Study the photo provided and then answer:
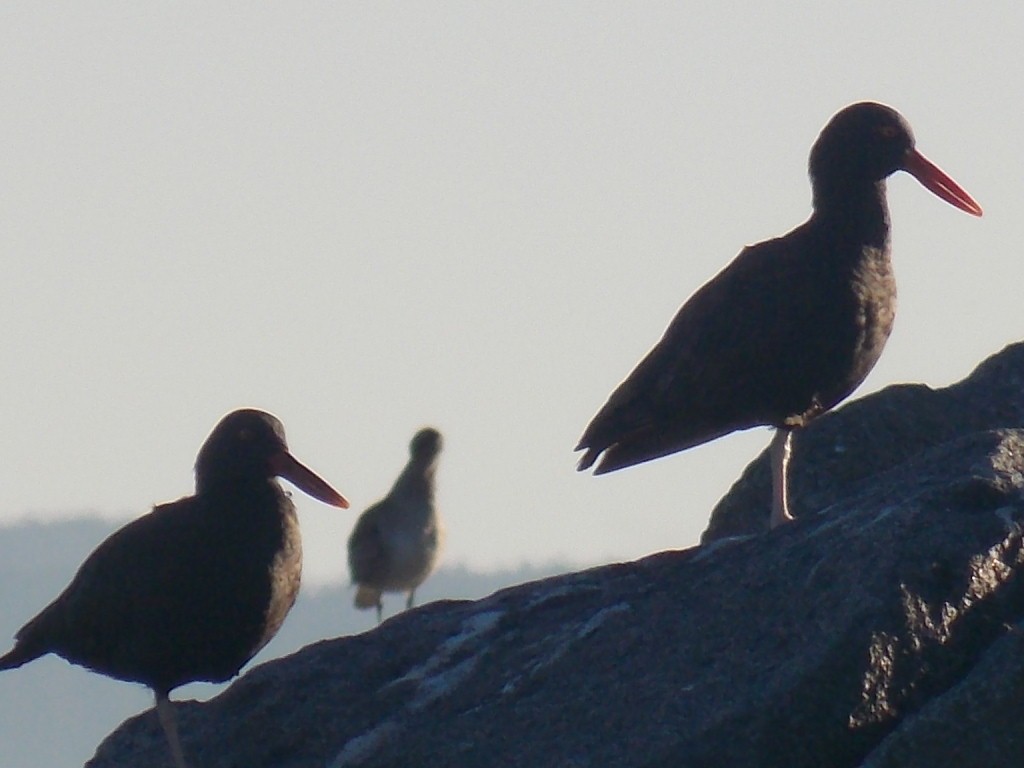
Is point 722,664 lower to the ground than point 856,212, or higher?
lower

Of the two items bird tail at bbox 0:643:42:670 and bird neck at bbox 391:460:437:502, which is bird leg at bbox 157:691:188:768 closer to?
bird tail at bbox 0:643:42:670

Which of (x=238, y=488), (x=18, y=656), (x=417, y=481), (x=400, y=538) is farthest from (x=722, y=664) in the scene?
(x=417, y=481)

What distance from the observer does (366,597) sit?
863 inches

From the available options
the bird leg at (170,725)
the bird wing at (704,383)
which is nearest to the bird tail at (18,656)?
the bird leg at (170,725)

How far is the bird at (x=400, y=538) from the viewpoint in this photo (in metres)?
21.2

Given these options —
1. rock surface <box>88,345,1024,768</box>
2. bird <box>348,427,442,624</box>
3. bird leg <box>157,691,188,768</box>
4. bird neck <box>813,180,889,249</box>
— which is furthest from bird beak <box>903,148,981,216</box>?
bird <box>348,427,442,624</box>

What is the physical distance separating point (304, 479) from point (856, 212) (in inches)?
108

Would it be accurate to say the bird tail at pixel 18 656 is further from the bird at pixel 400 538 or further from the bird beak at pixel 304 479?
the bird at pixel 400 538

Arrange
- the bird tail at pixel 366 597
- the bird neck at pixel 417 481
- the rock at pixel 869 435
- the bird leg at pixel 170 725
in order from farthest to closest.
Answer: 1. the bird neck at pixel 417 481
2. the bird tail at pixel 366 597
3. the rock at pixel 869 435
4. the bird leg at pixel 170 725

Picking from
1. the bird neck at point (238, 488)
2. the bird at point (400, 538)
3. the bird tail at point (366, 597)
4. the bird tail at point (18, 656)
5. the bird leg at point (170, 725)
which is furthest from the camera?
the bird tail at point (366, 597)

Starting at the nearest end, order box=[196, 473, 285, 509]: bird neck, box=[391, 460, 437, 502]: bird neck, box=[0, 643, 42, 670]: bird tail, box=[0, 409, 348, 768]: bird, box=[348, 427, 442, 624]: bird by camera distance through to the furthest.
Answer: box=[0, 409, 348, 768]: bird < box=[196, 473, 285, 509]: bird neck < box=[0, 643, 42, 670]: bird tail < box=[348, 427, 442, 624]: bird < box=[391, 460, 437, 502]: bird neck

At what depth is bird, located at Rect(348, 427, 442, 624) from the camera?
21.2 meters

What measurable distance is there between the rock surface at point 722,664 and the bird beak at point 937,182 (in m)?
2.51

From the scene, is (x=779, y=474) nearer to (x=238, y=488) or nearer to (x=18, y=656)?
(x=238, y=488)
